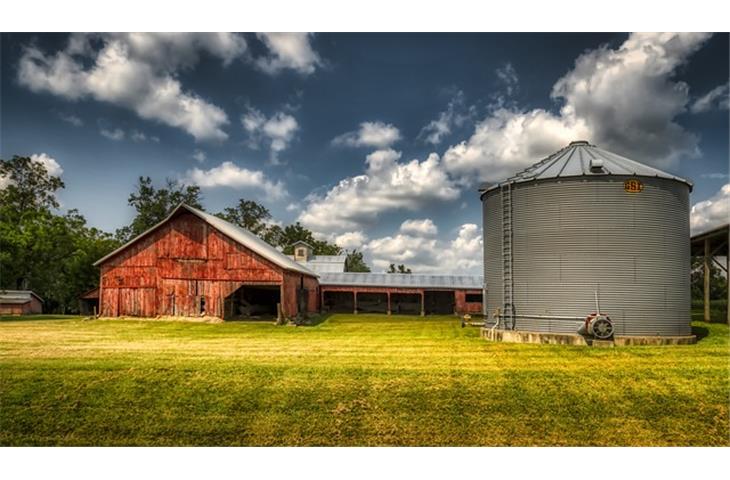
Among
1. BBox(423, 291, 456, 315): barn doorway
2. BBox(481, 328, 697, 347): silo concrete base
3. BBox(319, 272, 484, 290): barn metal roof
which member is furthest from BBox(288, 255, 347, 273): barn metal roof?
BBox(481, 328, 697, 347): silo concrete base

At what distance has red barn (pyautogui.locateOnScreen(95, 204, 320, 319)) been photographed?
32156 mm

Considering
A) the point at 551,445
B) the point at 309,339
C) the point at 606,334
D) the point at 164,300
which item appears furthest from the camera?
the point at 164,300

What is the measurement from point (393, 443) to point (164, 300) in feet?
80.8

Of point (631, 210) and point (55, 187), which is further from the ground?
point (55, 187)

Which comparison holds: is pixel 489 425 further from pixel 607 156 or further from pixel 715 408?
pixel 607 156

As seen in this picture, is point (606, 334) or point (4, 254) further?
point (4, 254)

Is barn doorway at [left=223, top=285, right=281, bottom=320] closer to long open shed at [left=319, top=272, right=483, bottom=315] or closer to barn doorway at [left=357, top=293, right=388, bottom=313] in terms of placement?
long open shed at [left=319, top=272, right=483, bottom=315]

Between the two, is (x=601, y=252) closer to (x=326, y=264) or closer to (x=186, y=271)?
(x=186, y=271)

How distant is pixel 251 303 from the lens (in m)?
39.9

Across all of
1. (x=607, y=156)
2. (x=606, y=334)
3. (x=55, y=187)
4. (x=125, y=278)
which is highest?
(x=55, y=187)

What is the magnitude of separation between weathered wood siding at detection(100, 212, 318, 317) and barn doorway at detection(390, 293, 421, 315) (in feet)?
60.3

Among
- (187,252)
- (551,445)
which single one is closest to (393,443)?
(551,445)

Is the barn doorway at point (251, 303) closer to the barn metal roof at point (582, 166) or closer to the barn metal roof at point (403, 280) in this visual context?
the barn metal roof at point (403, 280)

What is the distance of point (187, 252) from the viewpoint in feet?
Answer: 108
